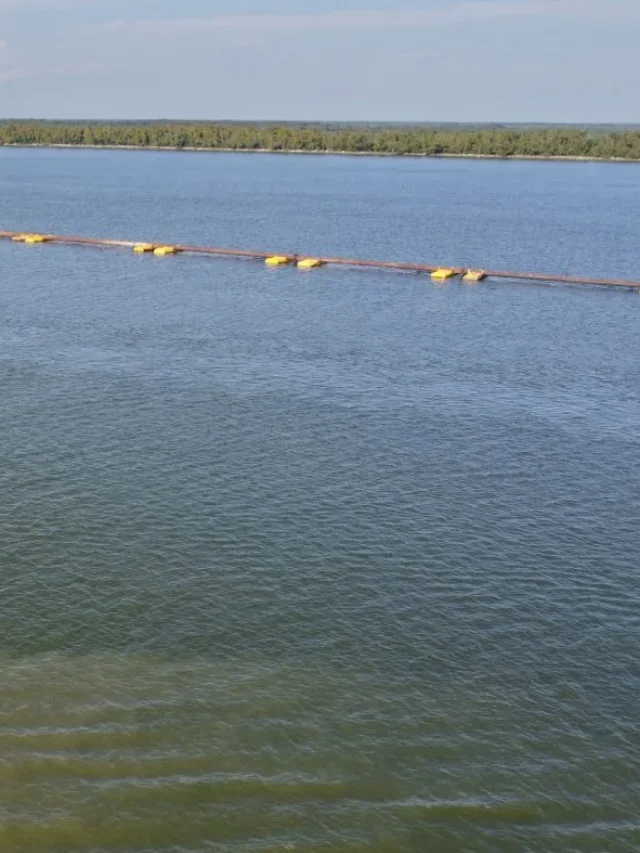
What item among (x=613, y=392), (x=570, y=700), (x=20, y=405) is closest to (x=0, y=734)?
(x=570, y=700)

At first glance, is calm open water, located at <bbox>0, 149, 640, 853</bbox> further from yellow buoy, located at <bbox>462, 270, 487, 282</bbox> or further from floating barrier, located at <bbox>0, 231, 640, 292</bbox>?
floating barrier, located at <bbox>0, 231, 640, 292</bbox>

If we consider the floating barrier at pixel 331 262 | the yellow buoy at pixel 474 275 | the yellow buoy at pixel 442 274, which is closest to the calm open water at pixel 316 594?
the yellow buoy at pixel 474 275

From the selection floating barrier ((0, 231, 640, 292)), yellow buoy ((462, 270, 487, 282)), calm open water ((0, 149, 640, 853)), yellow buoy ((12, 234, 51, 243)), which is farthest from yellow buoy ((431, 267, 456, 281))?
yellow buoy ((12, 234, 51, 243))

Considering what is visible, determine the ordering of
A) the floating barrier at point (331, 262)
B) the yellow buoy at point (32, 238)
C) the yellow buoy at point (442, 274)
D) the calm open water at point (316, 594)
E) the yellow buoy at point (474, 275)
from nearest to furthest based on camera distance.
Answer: the calm open water at point (316, 594) < the floating barrier at point (331, 262) < the yellow buoy at point (474, 275) < the yellow buoy at point (442, 274) < the yellow buoy at point (32, 238)

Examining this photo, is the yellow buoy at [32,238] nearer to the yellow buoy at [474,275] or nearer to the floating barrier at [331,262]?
the floating barrier at [331,262]

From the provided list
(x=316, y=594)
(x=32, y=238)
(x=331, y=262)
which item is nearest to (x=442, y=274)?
(x=331, y=262)

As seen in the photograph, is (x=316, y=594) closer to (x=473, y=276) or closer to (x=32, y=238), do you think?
(x=473, y=276)
